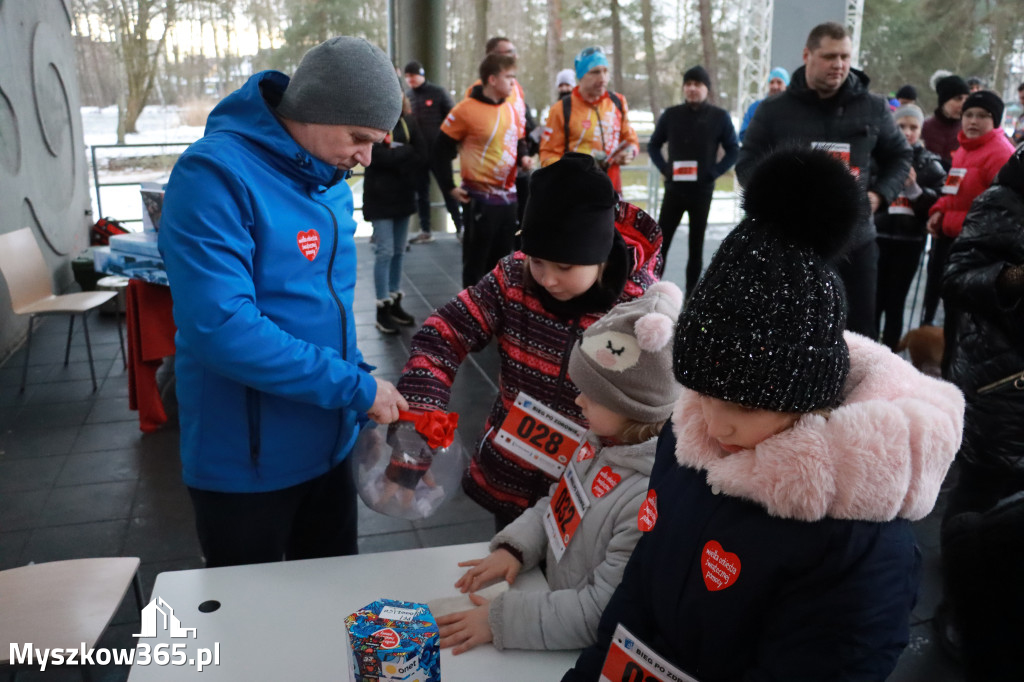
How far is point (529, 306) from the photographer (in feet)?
5.30

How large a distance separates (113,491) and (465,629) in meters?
2.50

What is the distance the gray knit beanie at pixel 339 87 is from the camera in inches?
53.9

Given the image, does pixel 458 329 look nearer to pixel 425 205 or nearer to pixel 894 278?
pixel 894 278

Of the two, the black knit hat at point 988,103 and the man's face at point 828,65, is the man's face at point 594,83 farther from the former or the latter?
the black knit hat at point 988,103

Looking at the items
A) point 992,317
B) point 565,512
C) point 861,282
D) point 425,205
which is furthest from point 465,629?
point 425,205

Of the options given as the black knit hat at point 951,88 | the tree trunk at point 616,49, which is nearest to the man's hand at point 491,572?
the black knit hat at point 951,88

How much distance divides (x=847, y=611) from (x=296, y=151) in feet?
3.75

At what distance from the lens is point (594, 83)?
509cm

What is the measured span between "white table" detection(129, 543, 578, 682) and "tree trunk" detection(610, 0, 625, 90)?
13933mm

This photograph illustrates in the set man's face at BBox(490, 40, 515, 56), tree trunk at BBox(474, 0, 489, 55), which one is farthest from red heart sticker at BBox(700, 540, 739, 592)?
tree trunk at BBox(474, 0, 489, 55)

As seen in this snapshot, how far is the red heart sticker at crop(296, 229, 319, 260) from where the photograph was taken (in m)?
1.42

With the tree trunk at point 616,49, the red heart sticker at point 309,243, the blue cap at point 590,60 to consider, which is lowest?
the red heart sticker at point 309,243

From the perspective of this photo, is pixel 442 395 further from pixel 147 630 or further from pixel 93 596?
pixel 93 596

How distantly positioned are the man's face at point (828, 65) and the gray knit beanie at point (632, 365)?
2.48 m
